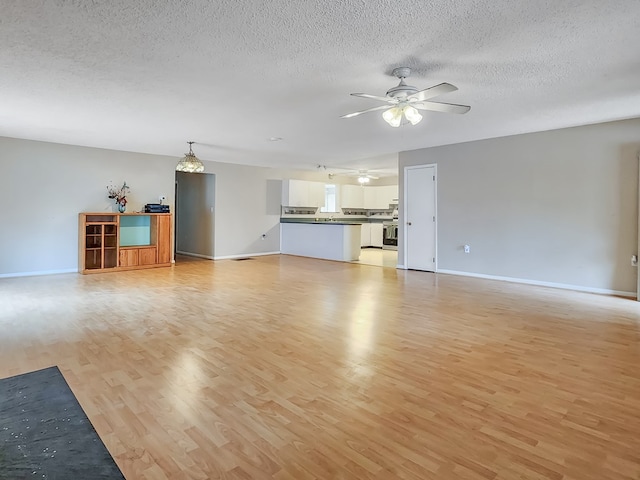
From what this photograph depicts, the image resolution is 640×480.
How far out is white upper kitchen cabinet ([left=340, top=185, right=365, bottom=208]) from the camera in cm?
1166

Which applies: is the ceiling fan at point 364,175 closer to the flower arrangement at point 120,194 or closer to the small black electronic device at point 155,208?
the small black electronic device at point 155,208

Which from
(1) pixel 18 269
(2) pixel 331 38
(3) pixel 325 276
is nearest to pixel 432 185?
(3) pixel 325 276

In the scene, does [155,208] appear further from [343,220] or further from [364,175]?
[364,175]

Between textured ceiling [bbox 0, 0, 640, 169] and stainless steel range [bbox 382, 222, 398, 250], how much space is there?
584 cm

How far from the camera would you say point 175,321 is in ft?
12.4

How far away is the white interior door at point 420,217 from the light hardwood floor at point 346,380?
2335 mm

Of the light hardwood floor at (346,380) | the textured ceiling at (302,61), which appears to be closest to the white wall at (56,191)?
the textured ceiling at (302,61)

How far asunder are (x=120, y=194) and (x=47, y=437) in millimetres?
6579

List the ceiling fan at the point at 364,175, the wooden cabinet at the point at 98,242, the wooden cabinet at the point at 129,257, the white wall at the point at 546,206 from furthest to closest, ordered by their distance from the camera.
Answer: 1. the ceiling fan at the point at 364,175
2. the wooden cabinet at the point at 129,257
3. the wooden cabinet at the point at 98,242
4. the white wall at the point at 546,206

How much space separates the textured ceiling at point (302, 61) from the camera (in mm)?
2375

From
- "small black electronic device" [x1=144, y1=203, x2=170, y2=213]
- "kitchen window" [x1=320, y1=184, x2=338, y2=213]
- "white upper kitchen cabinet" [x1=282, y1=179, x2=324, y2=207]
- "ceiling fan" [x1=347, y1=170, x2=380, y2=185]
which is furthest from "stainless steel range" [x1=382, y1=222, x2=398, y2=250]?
"small black electronic device" [x1=144, y1=203, x2=170, y2=213]

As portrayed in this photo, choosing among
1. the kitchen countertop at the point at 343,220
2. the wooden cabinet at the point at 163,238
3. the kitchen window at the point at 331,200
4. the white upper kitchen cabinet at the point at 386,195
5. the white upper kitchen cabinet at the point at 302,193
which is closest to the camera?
the wooden cabinet at the point at 163,238

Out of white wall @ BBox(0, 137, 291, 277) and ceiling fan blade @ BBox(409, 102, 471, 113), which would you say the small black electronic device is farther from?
ceiling fan blade @ BBox(409, 102, 471, 113)

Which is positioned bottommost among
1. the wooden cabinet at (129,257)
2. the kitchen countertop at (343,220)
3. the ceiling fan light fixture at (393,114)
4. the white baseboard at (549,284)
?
the white baseboard at (549,284)
